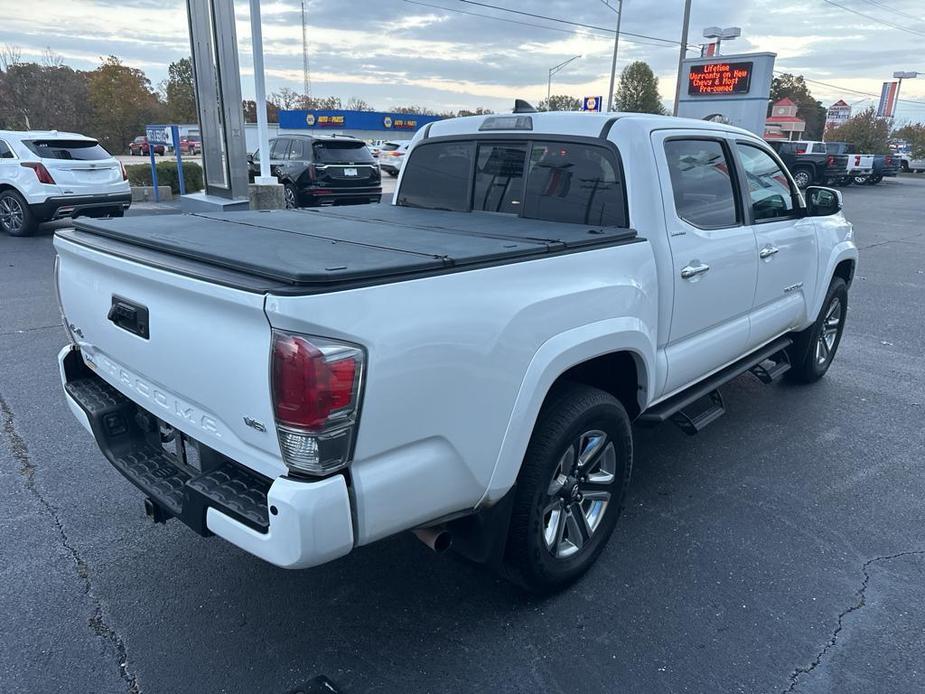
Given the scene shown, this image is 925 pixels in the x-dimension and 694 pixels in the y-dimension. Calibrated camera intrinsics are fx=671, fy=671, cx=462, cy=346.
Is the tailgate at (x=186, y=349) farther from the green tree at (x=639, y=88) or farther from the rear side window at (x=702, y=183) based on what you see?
the green tree at (x=639, y=88)

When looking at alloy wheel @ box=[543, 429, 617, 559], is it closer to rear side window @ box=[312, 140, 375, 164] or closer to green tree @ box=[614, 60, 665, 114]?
rear side window @ box=[312, 140, 375, 164]

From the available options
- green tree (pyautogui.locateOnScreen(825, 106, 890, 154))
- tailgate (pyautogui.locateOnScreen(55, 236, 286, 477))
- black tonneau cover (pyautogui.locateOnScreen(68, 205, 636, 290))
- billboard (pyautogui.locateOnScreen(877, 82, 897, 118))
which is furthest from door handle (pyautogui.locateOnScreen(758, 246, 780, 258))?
billboard (pyautogui.locateOnScreen(877, 82, 897, 118))

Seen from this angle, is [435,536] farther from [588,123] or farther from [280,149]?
[280,149]

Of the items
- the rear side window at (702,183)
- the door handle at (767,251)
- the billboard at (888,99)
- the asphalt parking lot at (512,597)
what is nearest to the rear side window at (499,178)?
the rear side window at (702,183)

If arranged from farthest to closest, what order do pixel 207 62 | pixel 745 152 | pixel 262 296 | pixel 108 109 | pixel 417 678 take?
pixel 108 109, pixel 207 62, pixel 745 152, pixel 417 678, pixel 262 296

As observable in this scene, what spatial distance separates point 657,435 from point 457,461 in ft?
8.85

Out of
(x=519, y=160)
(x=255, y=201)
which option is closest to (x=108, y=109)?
(x=255, y=201)

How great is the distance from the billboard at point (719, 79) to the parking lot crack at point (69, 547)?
26.3 meters

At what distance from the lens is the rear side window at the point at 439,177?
402 cm

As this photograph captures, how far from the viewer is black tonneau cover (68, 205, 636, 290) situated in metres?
2.03

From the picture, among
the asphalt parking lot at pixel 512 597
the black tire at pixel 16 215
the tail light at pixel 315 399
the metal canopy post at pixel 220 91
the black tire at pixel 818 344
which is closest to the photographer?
the tail light at pixel 315 399

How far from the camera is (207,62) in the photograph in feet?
35.7

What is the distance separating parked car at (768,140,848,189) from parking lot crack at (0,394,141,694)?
28748 mm

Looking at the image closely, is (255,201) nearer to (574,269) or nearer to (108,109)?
(574,269)
